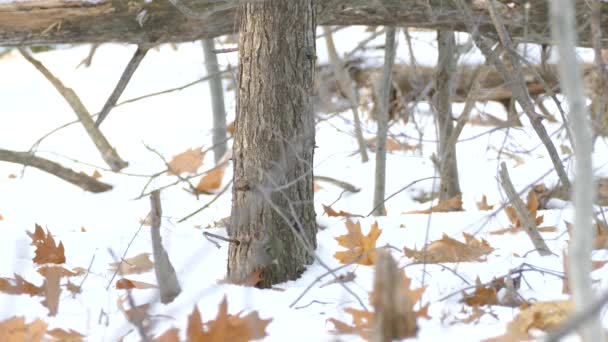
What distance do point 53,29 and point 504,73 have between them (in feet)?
5.85

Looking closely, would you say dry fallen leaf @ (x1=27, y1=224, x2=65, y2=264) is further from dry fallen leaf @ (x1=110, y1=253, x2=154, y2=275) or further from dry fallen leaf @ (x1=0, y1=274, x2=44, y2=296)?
dry fallen leaf @ (x1=0, y1=274, x2=44, y2=296)

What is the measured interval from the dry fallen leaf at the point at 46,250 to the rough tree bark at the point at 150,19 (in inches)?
31.2

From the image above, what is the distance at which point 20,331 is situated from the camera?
1837 mm

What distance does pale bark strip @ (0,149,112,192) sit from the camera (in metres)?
4.36

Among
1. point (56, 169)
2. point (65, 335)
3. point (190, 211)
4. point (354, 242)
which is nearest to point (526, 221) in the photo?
point (354, 242)

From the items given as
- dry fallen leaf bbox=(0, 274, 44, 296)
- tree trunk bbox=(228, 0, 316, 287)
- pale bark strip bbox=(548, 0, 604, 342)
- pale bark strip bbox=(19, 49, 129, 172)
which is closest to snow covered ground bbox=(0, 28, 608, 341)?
dry fallen leaf bbox=(0, 274, 44, 296)

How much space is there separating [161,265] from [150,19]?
138 centimetres

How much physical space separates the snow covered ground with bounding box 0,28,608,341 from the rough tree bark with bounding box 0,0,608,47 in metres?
0.60

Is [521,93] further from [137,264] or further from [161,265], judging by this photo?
[137,264]

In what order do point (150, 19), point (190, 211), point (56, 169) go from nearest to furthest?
point (150, 19) < point (190, 211) < point (56, 169)

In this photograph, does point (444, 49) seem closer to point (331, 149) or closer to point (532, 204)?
point (532, 204)

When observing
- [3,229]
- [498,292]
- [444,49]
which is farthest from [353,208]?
[498,292]

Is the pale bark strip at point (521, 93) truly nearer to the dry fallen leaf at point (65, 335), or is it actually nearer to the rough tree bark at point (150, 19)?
the rough tree bark at point (150, 19)

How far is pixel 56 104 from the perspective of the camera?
825 centimetres
